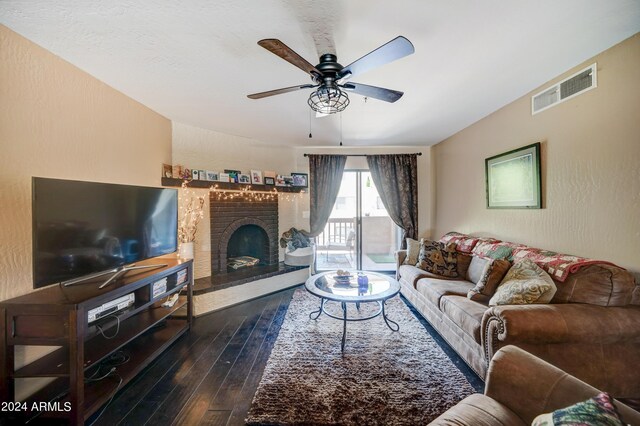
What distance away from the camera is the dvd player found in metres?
1.53

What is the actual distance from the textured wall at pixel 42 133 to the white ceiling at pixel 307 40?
138 millimetres

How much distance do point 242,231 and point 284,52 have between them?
10.5 ft

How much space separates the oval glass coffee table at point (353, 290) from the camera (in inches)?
88.8

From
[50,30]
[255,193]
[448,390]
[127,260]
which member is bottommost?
[448,390]

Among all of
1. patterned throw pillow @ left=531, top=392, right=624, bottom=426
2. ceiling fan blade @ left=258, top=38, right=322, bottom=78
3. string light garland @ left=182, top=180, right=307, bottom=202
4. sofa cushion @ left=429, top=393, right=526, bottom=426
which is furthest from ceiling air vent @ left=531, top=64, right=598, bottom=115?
string light garland @ left=182, top=180, right=307, bottom=202

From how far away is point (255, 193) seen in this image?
3.90 meters

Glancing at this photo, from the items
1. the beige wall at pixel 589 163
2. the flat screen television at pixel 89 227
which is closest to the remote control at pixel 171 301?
the flat screen television at pixel 89 227

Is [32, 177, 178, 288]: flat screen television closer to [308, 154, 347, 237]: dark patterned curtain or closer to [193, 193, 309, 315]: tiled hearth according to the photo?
[193, 193, 309, 315]: tiled hearth

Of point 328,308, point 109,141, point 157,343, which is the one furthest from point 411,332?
point 109,141

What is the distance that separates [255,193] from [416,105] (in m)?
2.61

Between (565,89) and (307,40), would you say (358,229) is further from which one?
(307,40)

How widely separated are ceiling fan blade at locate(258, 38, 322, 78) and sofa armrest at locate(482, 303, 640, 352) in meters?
2.05

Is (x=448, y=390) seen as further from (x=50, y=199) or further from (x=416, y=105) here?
(x=50, y=199)

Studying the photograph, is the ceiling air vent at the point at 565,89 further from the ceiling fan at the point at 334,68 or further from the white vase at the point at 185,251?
the white vase at the point at 185,251
